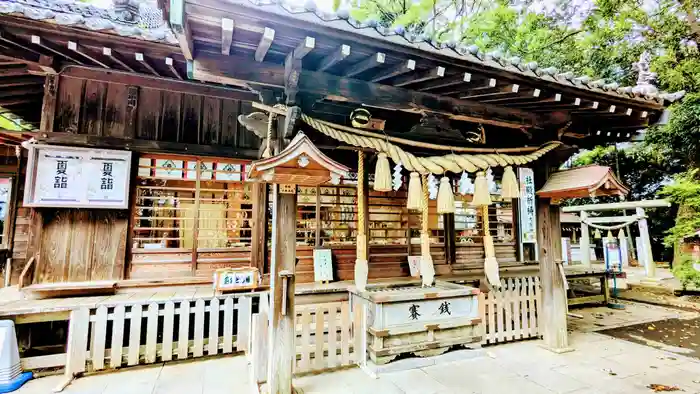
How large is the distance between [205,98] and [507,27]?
41.8ft

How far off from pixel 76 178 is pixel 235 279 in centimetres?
300

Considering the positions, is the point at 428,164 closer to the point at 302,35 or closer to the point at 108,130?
the point at 302,35

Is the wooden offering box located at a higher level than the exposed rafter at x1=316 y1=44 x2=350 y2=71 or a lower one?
lower

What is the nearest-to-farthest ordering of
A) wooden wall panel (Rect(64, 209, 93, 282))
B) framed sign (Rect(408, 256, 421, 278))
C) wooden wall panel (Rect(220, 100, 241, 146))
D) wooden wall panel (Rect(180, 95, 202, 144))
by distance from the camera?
wooden wall panel (Rect(64, 209, 93, 282)) → wooden wall panel (Rect(180, 95, 202, 144)) → wooden wall panel (Rect(220, 100, 241, 146)) → framed sign (Rect(408, 256, 421, 278))

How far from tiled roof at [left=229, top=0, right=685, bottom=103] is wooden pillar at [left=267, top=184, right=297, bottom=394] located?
6.29ft

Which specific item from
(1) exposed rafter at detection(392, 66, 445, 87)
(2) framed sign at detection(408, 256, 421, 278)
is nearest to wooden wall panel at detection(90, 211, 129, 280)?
(1) exposed rafter at detection(392, 66, 445, 87)

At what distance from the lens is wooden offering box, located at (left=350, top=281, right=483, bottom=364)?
466cm

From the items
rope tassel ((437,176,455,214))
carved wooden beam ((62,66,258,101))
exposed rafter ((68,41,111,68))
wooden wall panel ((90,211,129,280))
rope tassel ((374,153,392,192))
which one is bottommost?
wooden wall panel ((90,211,129,280))

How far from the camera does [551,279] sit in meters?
5.73

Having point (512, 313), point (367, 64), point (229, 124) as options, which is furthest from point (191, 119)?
point (512, 313)

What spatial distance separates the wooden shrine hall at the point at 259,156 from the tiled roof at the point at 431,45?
2 cm

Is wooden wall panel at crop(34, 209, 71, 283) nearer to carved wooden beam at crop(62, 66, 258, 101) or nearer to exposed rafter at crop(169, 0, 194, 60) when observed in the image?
carved wooden beam at crop(62, 66, 258, 101)

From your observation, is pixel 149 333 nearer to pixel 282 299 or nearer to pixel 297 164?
pixel 282 299

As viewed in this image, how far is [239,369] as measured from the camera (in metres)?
4.84
